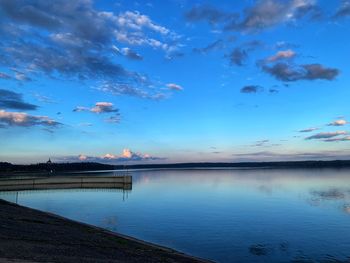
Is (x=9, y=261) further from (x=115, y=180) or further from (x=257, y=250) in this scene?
(x=115, y=180)

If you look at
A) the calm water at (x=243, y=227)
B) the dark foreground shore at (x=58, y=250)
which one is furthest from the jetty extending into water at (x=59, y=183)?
the dark foreground shore at (x=58, y=250)

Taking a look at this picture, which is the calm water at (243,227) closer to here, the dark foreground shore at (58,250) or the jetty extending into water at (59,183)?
the dark foreground shore at (58,250)

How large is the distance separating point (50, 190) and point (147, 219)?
60.5 metres

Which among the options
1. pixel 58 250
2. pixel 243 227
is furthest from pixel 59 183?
pixel 58 250

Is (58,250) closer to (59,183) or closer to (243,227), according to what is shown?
(243,227)

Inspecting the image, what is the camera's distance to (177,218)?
43.7 m

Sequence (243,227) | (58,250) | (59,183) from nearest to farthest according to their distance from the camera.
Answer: (58,250) → (243,227) → (59,183)

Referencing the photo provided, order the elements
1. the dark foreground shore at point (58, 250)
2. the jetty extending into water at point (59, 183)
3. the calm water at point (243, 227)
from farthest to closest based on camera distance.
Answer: the jetty extending into water at point (59, 183), the calm water at point (243, 227), the dark foreground shore at point (58, 250)

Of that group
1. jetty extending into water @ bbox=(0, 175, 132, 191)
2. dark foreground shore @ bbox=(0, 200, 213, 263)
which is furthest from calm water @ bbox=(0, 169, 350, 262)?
jetty extending into water @ bbox=(0, 175, 132, 191)

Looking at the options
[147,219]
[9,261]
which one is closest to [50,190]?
[147,219]

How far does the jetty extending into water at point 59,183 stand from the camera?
8959 cm

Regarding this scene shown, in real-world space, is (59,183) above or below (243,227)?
above

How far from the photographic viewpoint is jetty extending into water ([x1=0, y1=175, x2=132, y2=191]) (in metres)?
89.6

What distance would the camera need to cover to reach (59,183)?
100 metres
